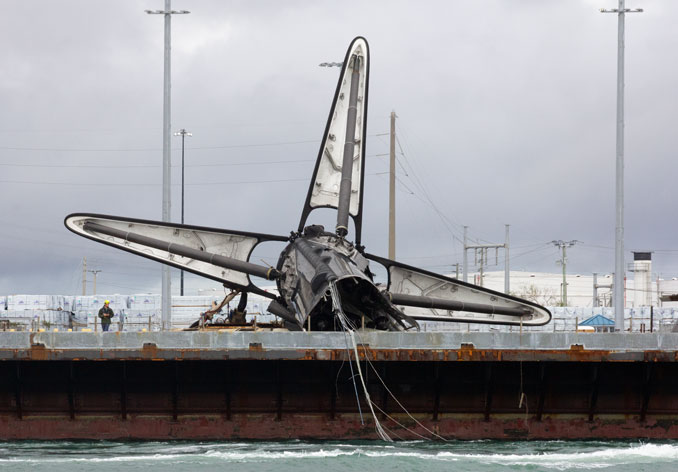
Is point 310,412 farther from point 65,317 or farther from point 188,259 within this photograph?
point 65,317

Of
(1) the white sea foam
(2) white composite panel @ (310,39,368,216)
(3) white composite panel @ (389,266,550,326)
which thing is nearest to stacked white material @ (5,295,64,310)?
(2) white composite panel @ (310,39,368,216)

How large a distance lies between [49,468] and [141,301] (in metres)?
59.3

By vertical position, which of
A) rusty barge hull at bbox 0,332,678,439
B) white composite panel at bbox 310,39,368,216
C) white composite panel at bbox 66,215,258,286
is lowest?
rusty barge hull at bbox 0,332,678,439

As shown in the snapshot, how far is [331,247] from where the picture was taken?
34812 millimetres

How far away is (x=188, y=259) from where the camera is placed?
1452 inches

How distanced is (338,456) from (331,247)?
33.9 ft

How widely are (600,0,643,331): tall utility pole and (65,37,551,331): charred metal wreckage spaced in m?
3.93

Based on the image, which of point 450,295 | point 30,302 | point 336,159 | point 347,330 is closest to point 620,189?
point 450,295

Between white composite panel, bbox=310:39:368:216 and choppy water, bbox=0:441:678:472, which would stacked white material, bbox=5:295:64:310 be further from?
choppy water, bbox=0:441:678:472

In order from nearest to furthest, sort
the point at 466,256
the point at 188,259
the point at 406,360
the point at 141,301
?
the point at 406,360 → the point at 188,259 → the point at 141,301 → the point at 466,256

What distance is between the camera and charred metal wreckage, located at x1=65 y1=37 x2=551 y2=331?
35.2 m

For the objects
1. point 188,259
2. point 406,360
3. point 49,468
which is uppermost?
point 188,259

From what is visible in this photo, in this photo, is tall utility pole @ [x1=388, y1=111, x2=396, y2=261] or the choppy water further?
tall utility pole @ [x1=388, y1=111, x2=396, y2=261]

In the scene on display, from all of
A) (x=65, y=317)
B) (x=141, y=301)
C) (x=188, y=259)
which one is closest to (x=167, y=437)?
(x=188, y=259)
